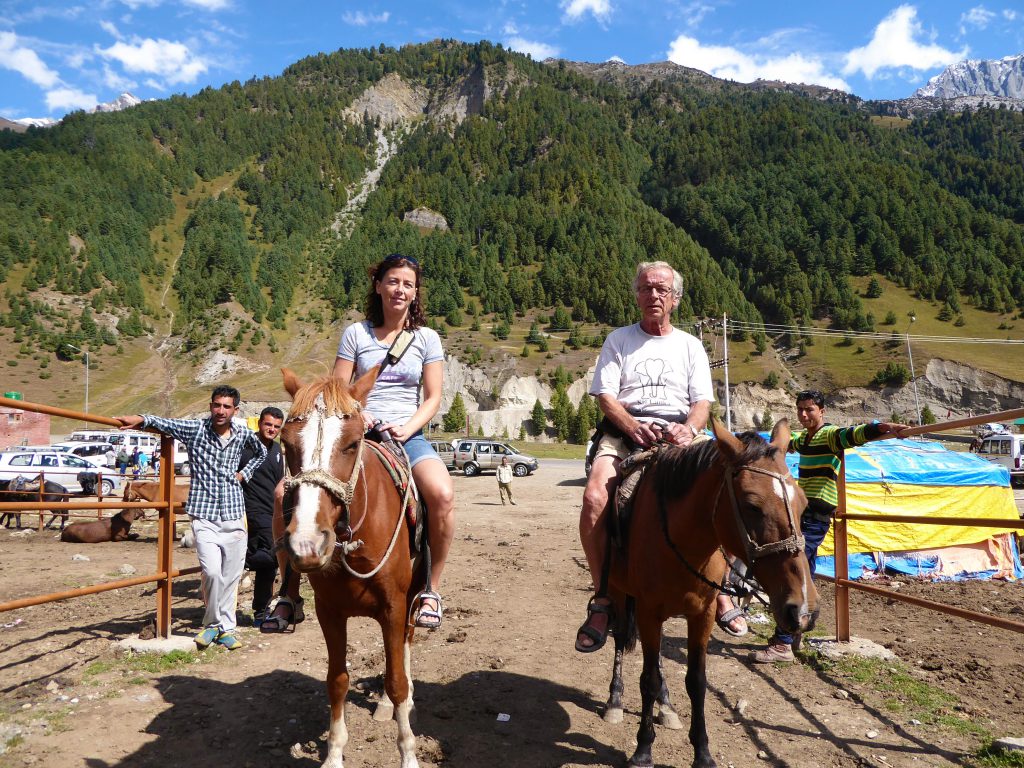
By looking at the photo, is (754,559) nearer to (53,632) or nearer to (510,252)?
(53,632)

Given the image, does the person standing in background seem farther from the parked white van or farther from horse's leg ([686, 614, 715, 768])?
the parked white van

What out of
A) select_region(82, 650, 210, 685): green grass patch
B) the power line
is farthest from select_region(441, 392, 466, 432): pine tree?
select_region(82, 650, 210, 685): green grass patch

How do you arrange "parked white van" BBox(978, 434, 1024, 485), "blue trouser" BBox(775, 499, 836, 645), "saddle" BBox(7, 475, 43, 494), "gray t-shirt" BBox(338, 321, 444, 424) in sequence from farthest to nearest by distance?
"parked white van" BBox(978, 434, 1024, 485), "saddle" BBox(7, 475, 43, 494), "blue trouser" BBox(775, 499, 836, 645), "gray t-shirt" BBox(338, 321, 444, 424)

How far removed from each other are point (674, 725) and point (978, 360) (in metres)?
87.5

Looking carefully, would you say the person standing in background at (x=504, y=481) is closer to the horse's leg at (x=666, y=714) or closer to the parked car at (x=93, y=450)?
the horse's leg at (x=666, y=714)

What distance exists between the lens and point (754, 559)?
9.02ft

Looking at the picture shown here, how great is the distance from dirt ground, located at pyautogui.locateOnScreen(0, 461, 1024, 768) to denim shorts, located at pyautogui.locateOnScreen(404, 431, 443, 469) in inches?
68.3

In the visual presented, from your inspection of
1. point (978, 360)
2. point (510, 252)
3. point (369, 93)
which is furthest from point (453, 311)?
point (369, 93)

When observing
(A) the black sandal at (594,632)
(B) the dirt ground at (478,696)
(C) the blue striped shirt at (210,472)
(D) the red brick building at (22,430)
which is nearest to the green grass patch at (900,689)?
(B) the dirt ground at (478,696)

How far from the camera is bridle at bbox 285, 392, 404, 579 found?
250cm

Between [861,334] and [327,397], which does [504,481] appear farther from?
[861,334]

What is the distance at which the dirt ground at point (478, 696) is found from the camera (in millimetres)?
3633

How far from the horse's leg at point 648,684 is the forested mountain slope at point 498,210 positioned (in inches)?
3799

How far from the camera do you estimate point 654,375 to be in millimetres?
4145
